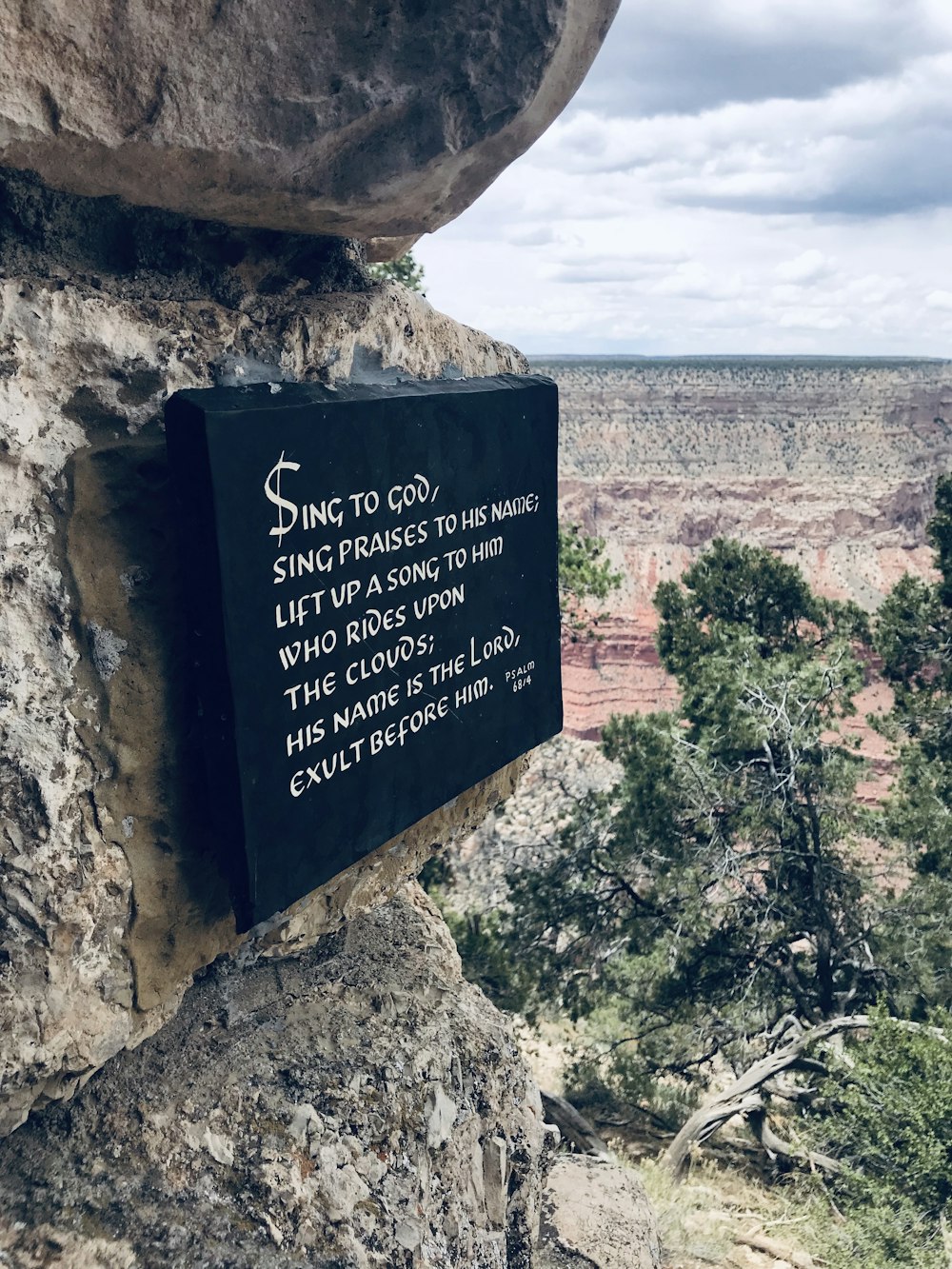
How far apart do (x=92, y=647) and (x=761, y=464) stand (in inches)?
1924

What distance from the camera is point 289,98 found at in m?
2.52

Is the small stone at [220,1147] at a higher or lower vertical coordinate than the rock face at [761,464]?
higher

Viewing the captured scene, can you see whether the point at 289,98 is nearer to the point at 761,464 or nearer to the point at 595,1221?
the point at 595,1221

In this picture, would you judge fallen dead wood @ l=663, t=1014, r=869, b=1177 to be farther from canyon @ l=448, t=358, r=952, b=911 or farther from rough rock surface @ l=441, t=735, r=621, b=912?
canyon @ l=448, t=358, r=952, b=911

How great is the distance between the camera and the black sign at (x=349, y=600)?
7.45 feet

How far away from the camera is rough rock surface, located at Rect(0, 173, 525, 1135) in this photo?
2195 mm

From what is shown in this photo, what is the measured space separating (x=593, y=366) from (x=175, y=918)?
54752mm

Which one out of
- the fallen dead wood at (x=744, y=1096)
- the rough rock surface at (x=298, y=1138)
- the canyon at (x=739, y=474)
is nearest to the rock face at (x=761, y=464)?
the canyon at (x=739, y=474)

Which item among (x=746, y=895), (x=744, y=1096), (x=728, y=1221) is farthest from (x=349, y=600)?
(x=746, y=895)

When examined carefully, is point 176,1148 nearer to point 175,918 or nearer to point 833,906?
point 175,918

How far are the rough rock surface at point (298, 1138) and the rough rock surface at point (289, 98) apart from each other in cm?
215

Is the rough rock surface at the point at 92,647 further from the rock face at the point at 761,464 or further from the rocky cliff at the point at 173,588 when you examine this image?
the rock face at the point at 761,464

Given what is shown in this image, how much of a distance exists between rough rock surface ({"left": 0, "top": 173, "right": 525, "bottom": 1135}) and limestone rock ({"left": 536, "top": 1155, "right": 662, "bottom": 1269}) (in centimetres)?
208

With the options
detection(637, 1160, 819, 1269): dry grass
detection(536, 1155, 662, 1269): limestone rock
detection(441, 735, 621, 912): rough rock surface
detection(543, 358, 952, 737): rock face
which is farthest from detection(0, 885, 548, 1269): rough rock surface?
detection(543, 358, 952, 737): rock face
